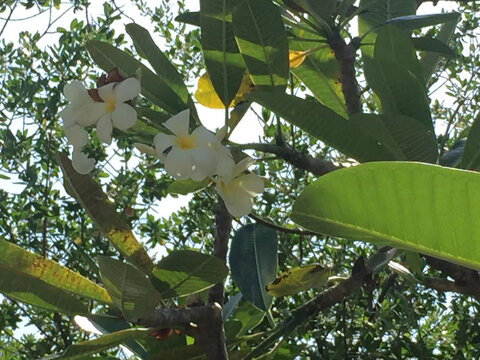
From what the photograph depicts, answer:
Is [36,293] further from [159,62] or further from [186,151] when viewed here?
[159,62]

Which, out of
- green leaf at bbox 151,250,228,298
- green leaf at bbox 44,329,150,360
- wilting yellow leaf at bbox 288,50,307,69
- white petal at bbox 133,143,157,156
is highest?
wilting yellow leaf at bbox 288,50,307,69

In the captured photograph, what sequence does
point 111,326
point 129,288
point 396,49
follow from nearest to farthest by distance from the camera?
point 129,288 → point 396,49 → point 111,326

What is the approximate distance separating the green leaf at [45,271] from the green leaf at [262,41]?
330 mm

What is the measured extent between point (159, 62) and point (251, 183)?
24cm

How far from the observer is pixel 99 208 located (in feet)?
2.77

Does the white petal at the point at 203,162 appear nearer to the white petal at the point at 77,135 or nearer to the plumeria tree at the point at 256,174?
the plumeria tree at the point at 256,174

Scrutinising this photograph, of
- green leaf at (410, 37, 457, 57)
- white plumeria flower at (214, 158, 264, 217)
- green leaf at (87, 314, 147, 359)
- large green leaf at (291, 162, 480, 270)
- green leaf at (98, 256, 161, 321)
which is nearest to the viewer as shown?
large green leaf at (291, 162, 480, 270)

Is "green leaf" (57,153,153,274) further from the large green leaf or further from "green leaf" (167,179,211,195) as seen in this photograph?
the large green leaf

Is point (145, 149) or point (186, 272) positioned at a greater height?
point (145, 149)

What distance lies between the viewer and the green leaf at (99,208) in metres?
0.84

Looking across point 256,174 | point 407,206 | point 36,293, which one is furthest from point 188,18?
point 407,206

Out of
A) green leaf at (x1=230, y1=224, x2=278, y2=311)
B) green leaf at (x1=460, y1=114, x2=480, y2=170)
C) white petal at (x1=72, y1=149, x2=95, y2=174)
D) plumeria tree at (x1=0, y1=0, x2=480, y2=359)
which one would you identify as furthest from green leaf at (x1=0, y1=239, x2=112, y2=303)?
green leaf at (x1=460, y1=114, x2=480, y2=170)

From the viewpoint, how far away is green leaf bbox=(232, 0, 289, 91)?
895mm

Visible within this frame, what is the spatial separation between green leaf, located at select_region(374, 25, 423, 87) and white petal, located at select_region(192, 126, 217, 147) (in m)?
0.24
